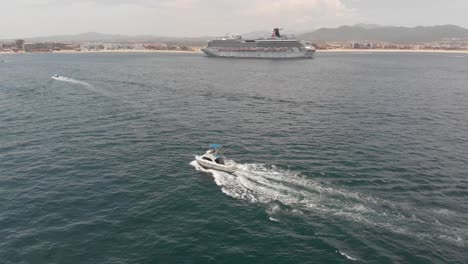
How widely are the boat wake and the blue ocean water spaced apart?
239 mm

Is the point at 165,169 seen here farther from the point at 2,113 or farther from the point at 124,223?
the point at 2,113

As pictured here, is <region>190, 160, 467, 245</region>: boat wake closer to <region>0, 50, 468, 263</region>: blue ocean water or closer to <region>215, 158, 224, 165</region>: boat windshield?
<region>0, 50, 468, 263</region>: blue ocean water

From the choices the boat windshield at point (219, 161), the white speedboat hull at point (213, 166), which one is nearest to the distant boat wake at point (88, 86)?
the white speedboat hull at point (213, 166)

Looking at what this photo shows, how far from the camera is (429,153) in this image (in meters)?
64.2

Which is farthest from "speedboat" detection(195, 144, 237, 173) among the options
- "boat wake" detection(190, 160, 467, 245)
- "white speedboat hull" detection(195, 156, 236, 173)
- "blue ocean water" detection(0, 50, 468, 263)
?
"blue ocean water" detection(0, 50, 468, 263)

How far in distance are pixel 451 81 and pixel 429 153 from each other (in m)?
124

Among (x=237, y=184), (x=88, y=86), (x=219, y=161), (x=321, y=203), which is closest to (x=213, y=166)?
(x=219, y=161)

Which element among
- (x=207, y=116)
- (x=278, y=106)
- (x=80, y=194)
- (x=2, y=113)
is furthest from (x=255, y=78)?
(x=80, y=194)

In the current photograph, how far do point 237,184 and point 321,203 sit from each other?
539 inches

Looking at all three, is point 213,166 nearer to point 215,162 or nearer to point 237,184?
point 215,162

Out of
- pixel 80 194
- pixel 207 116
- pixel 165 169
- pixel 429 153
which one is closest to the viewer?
pixel 80 194

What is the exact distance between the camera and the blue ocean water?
36.4 metres

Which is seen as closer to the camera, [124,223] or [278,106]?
[124,223]

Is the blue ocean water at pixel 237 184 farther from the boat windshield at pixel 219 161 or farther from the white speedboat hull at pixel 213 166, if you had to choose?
the boat windshield at pixel 219 161
